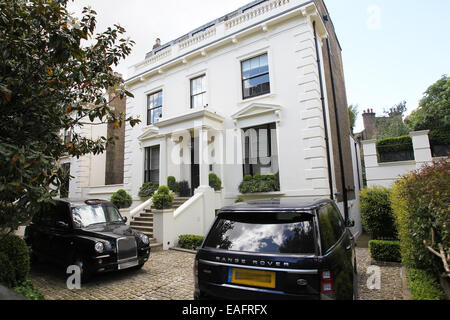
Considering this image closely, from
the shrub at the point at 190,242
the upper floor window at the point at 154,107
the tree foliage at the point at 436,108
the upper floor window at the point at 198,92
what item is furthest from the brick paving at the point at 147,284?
the tree foliage at the point at 436,108

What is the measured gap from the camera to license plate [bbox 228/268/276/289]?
8.29 feet

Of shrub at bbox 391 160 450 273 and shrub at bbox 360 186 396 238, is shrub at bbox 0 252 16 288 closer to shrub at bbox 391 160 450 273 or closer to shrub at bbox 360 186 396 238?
shrub at bbox 391 160 450 273

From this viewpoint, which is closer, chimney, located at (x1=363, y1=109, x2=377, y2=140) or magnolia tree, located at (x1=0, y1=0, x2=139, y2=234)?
magnolia tree, located at (x1=0, y1=0, x2=139, y2=234)

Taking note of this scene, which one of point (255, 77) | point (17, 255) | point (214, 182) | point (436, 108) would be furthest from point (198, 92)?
point (436, 108)

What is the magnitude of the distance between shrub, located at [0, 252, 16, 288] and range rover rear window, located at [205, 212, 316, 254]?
3446mm

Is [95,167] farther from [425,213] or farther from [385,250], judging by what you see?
[425,213]

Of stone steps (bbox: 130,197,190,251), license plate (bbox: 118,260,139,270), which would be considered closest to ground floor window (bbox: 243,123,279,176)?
stone steps (bbox: 130,197,190,251)

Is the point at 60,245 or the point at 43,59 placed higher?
the point at 43,59

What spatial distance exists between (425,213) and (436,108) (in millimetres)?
21598

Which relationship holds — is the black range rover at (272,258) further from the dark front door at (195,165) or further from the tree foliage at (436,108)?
the tree foliage at (436,108)

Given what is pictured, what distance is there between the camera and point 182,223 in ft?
31.5
